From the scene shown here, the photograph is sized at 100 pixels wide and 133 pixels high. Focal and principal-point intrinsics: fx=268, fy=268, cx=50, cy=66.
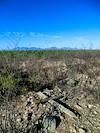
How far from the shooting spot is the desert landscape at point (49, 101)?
5156 mm

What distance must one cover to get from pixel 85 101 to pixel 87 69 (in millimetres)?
2921

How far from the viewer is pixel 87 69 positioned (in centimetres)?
931

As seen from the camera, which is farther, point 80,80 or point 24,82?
point 80,80

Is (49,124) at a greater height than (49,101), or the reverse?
(49,101)

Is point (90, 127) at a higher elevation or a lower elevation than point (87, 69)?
lower

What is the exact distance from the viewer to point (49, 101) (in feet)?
20.4

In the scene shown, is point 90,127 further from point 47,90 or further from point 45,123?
point 47,90

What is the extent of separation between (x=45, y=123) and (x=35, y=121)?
21cm

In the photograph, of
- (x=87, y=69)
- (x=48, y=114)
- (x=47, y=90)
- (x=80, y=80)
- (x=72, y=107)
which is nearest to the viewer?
(x=48, y=114)

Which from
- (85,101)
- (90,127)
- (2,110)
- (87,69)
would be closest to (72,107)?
(85,101)

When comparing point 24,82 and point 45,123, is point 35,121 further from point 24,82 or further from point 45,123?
point 24,82

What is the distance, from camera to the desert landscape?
16.9 feet

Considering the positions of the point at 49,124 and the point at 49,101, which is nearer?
the point at 49,124

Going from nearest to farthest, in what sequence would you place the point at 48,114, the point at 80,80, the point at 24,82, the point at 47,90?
the point at 48,114, the point at 47,90, the point at 24,82, the point at 80,80
